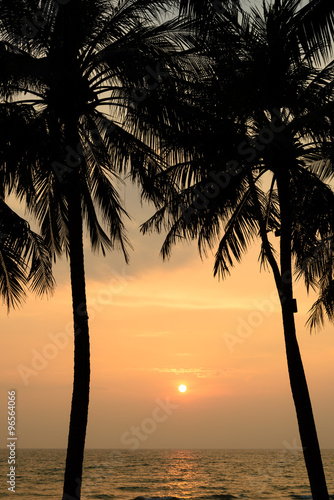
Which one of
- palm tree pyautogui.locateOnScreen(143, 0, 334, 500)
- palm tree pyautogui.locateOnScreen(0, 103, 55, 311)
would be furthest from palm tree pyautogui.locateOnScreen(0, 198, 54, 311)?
palm tree pyautogui.locateOnScreen(143, 0, 334, 500)

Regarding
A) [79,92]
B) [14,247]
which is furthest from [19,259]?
[79,92]

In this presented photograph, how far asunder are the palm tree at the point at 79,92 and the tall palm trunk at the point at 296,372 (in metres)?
2.88

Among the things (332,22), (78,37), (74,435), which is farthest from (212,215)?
(332,22)

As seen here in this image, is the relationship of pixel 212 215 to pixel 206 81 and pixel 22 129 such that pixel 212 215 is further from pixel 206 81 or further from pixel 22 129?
pixel 22 129

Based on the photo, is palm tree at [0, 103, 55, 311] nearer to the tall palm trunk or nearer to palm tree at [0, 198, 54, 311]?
palm tree at [0, 198, 54, 311]

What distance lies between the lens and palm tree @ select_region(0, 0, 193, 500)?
31.5 feet

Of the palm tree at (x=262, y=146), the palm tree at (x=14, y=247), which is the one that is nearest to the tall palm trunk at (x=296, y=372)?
the palm tree at (x=262, y=146)

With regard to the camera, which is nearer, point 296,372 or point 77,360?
point 77,360

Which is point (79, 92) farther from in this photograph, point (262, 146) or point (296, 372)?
point (296, 372)

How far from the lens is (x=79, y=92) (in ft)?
34.3

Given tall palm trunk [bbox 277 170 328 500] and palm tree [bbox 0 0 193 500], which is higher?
palm tree [bbox 0 0 193 500]

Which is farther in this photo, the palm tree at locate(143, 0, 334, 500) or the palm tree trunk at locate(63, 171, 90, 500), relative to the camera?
the palm tree at locate(143, 0, 334, 500)

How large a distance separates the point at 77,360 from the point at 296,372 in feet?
14.0

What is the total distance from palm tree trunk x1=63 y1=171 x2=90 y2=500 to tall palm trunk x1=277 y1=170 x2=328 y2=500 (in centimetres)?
406
